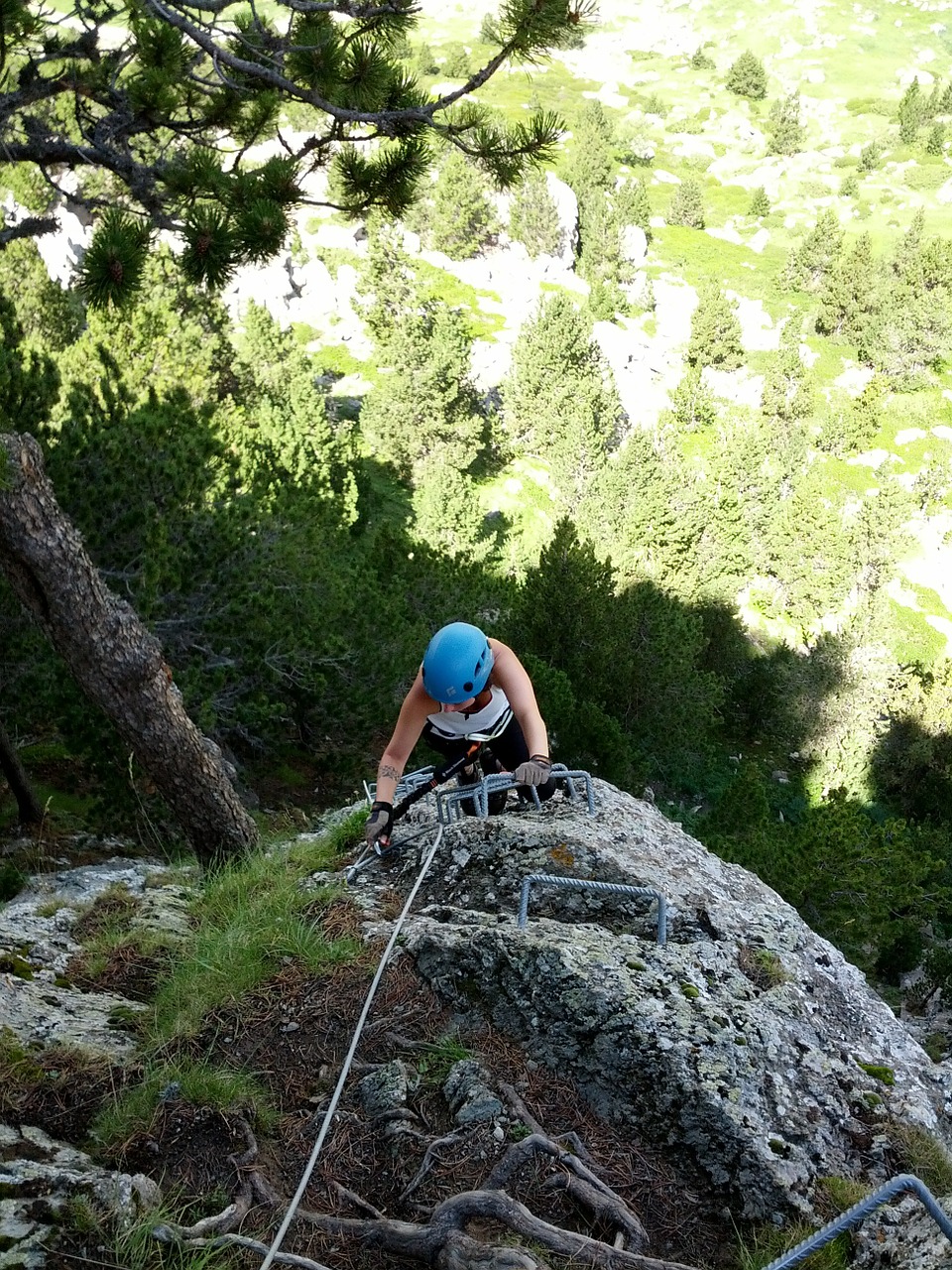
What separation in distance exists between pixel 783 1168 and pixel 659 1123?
44cm

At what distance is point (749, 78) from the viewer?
341ft

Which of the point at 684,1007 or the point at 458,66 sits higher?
the point at 458,66

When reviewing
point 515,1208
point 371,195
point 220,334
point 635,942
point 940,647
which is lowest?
point 515,1208

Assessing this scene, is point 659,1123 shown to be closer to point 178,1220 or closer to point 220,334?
point 178,1220

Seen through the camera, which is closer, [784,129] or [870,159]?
[870,159]

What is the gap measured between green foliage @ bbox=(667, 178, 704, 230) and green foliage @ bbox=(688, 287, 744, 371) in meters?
23.9

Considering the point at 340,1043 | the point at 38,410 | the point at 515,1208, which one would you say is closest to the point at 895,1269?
the point at 515,1208

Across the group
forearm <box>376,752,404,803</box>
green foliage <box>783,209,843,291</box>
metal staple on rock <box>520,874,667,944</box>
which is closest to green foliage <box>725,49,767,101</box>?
green foliage <box>783,209,843,291</box>

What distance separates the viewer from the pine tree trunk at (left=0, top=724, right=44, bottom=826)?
990 cm

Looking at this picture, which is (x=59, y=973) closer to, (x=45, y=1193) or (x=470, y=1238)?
(x=45, y=1193)

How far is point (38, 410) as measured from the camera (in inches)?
359

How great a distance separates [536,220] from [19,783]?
60.1 metres

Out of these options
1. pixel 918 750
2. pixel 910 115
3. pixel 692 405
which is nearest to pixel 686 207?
pixel 910 115

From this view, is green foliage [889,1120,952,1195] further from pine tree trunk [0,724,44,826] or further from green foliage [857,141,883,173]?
green foliage [857,141,883,173]
